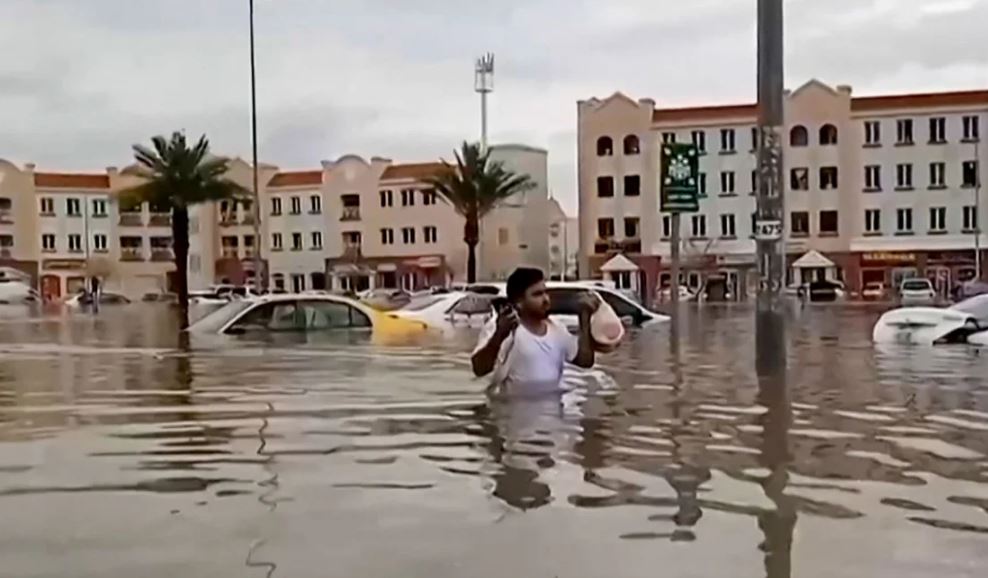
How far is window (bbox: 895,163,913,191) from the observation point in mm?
73500

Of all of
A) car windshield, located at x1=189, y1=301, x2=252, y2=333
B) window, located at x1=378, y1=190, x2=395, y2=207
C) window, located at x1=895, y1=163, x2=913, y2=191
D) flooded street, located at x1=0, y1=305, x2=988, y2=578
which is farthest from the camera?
window, located at x1=378, y1=190, x2=395, y2=207

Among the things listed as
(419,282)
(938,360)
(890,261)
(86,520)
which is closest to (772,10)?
(938,360)

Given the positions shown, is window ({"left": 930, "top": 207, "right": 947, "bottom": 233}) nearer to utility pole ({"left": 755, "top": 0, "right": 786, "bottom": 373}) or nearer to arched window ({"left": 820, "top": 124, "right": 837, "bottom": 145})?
arched window ({"left": 820, "top": 124, "right": 837, "bottom": 145})

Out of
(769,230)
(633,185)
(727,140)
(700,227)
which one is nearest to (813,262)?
(700,227)

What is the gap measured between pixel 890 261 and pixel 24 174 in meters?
58.0

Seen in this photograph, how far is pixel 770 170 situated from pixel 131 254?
295 ft

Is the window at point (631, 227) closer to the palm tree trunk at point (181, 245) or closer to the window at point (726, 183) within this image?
the window at point (726, 183)

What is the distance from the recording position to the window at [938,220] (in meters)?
73.1

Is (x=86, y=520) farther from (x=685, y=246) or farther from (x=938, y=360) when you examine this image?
(x=685, y=246)

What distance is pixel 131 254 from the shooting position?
98.1m

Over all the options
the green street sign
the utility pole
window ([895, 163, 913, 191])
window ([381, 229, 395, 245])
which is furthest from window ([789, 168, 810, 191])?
the utility pole

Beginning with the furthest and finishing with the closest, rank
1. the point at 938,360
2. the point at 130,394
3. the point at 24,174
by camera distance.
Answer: the point at 24,174
the point at 938,360
the point at 130,394

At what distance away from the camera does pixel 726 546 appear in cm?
595

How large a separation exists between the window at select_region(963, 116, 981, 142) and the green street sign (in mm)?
50439
